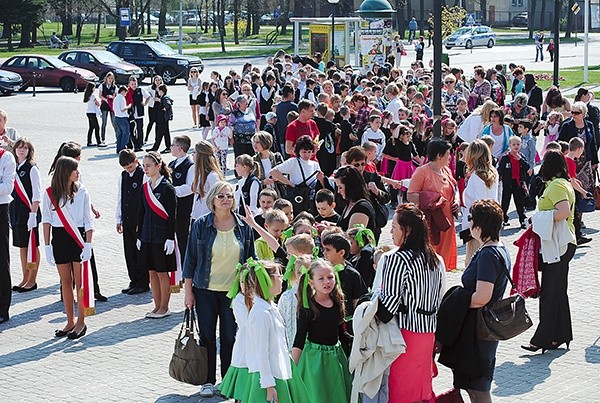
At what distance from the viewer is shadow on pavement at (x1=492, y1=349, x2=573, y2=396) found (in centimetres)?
952

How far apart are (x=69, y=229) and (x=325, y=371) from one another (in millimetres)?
3960

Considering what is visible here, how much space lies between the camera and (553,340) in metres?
10.6

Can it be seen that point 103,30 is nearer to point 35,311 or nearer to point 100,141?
point 100,141

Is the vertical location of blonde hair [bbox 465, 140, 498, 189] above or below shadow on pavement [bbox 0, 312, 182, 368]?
above

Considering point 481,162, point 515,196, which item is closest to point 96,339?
point 481,162

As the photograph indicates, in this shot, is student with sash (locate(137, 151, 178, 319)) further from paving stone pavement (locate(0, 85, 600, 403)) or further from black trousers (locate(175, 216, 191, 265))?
black trousers (locate(175, 216, 191, 265))

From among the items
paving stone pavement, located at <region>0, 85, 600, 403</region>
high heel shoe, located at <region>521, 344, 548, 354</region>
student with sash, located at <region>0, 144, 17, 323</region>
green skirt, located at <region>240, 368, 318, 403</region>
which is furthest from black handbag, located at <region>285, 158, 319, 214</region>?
green skirt, located at <region>240, 368, 318, 403</region>

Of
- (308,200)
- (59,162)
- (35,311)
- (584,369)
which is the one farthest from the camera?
(308,200)

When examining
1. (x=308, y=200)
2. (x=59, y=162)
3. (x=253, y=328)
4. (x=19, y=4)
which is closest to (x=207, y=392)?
(x=253, y=328)

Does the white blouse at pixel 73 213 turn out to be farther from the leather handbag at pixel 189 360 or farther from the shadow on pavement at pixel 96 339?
the leather handbag at pixel 189 360

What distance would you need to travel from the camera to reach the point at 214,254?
919cm

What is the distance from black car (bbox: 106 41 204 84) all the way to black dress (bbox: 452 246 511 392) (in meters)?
39.6

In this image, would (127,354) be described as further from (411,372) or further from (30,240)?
(411,372)

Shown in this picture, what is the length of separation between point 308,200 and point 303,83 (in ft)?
45.3
